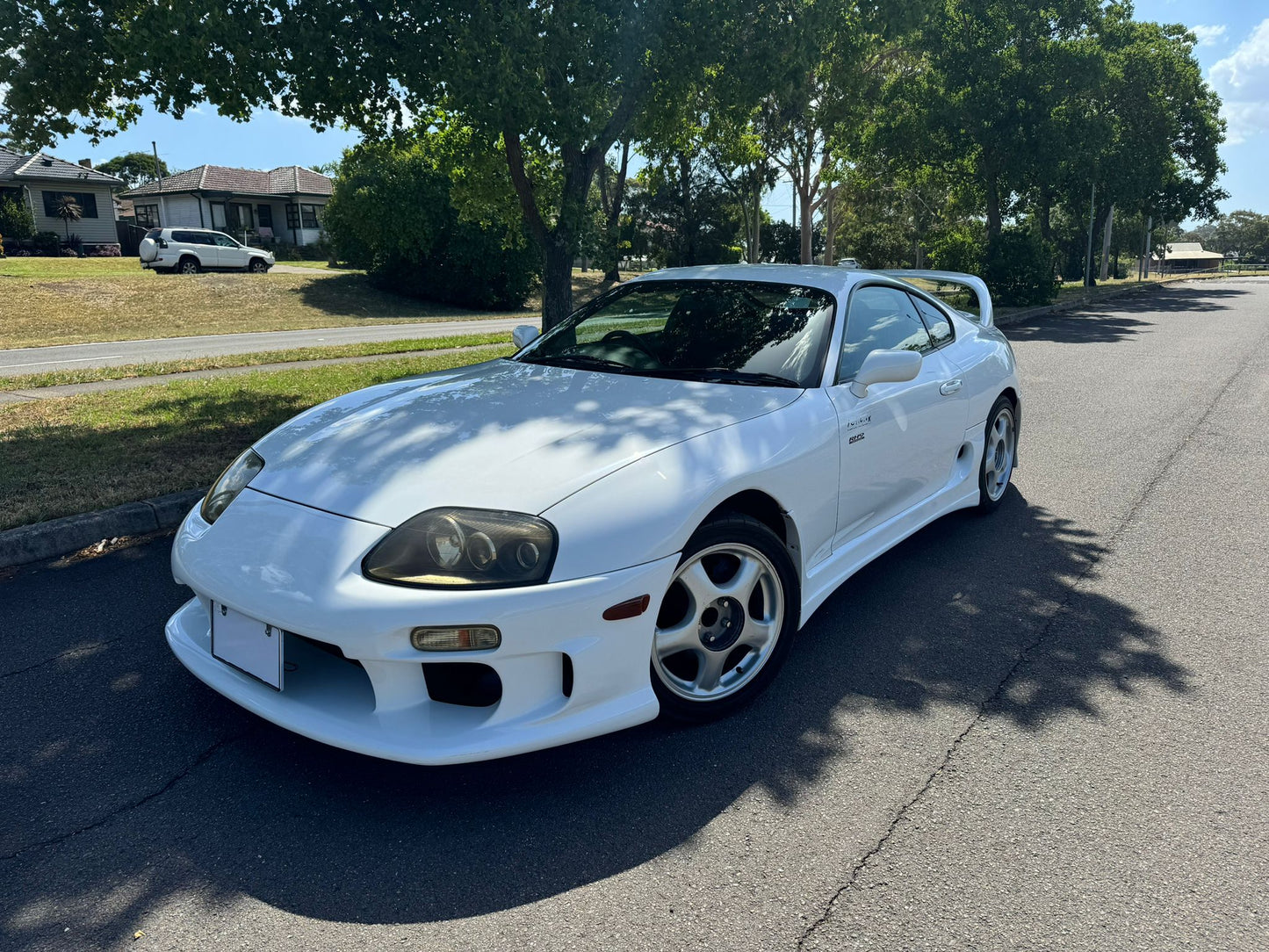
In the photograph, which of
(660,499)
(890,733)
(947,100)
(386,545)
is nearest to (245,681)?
(386,545)

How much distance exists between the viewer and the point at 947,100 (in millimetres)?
22047

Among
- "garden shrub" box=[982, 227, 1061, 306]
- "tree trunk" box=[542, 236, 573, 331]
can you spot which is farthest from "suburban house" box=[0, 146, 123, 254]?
"tree trunk" box=[542, 236, 573, 331]

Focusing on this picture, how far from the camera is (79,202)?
46938 mm

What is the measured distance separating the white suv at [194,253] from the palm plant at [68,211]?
18883 mm

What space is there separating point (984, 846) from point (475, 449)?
5.99 ft

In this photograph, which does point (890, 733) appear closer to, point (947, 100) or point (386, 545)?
point (386, 545)

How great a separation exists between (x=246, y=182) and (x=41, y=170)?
12.0 metres

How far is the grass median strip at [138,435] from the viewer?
5230mm

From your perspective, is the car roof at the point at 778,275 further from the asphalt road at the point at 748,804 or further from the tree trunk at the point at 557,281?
the tree trunk at the point at 557,281

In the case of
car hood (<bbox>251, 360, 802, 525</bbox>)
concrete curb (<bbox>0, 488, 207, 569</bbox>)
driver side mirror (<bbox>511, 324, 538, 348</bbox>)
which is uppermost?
driver side mirror (<bbox>511, 324, 538, 348</bbox>)

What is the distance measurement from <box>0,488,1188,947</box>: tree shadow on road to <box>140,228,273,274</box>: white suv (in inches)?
1227

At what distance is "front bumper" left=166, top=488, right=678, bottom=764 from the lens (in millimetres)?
2373

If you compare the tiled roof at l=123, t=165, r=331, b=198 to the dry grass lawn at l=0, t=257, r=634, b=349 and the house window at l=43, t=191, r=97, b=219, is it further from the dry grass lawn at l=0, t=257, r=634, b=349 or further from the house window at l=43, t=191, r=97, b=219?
the dry grass lawn at l=0, t=257, r=634, b=349

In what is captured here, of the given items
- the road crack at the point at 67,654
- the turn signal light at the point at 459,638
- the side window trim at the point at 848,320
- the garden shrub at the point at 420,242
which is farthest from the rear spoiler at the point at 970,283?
the garden shrub at the point at 420,242
